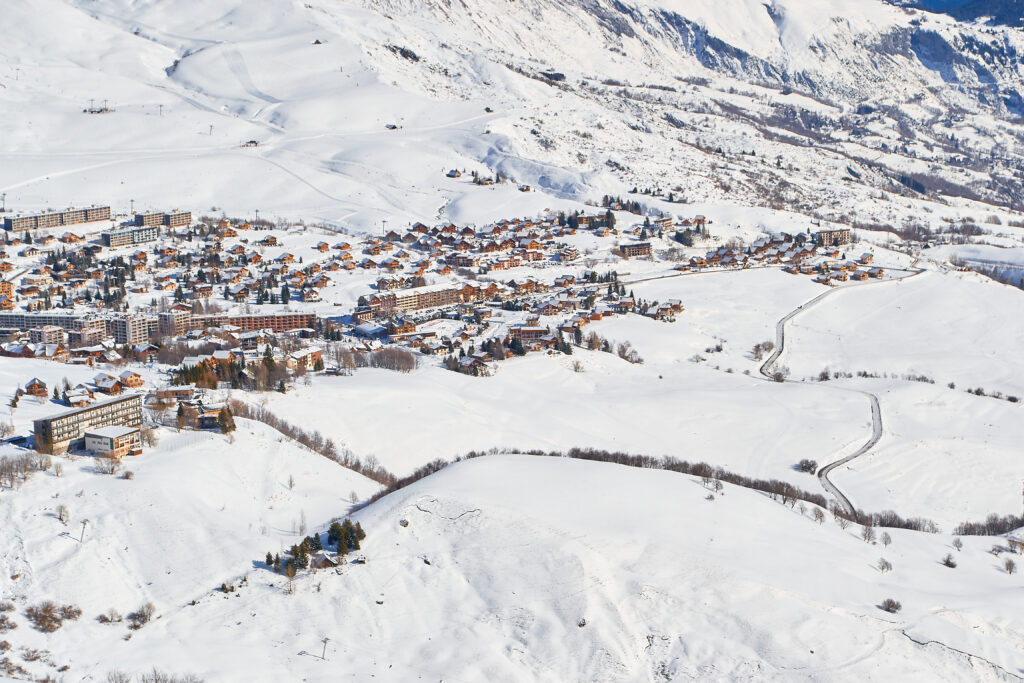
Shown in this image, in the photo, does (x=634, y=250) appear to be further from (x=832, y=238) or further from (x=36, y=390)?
(x=36, y=390)

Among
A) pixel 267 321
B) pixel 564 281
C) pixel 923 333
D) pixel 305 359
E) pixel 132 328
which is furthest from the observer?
pixel 564 281

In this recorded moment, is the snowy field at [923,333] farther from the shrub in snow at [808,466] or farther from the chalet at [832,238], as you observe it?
the shrub in snow at [808,466]

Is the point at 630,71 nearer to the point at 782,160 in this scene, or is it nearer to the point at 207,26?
the point at 782,160

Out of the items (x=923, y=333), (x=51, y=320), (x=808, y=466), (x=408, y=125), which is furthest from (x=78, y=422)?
(x=408, y=125)

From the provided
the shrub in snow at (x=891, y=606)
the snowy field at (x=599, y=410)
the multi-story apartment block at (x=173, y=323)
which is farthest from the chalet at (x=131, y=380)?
the shrub in snow at (x=891, y=606)

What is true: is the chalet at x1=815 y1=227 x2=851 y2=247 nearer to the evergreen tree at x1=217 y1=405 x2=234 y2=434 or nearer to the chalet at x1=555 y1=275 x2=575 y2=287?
the chalet at x1=555 y1=275 x2=575 y2=287

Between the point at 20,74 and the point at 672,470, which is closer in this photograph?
the point at 672,470

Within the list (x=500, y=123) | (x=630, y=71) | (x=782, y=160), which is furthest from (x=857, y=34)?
(x=500, y=123)
